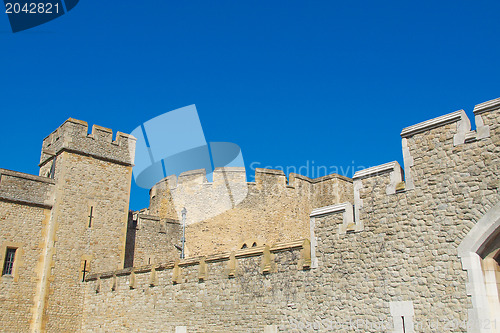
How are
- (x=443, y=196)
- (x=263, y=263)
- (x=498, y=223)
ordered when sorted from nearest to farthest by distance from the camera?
(x=498, y=223) → (x=443, y=196) → (x=263, y=263)

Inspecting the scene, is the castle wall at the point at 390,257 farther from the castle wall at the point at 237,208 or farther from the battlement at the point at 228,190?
the battlement at the point at 228,190

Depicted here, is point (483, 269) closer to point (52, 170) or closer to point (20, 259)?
point (20, 259)

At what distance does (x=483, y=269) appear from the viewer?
815 cm

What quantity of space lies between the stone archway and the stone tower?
12.4 meters

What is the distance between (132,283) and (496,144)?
Result: 10436 millimetres

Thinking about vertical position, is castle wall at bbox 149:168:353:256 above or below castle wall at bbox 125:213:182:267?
above

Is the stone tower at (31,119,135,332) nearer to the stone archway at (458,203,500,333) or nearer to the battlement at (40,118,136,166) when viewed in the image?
the battlement at (40,118,136,166)

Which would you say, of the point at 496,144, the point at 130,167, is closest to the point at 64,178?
the point at 130,167

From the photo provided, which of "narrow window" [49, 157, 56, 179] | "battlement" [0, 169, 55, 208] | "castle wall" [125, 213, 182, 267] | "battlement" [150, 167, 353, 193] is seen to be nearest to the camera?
"battlement" [0, 169, 55, 208]

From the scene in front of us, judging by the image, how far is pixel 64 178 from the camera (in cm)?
1675

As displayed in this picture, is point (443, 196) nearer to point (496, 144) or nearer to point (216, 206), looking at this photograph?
point (496, 144)

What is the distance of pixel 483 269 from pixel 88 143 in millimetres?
13851

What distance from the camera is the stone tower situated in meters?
15.6

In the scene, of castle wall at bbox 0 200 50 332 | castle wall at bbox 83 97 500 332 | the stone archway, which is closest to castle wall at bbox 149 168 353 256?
castle wall at bbox 0 200 50 332
